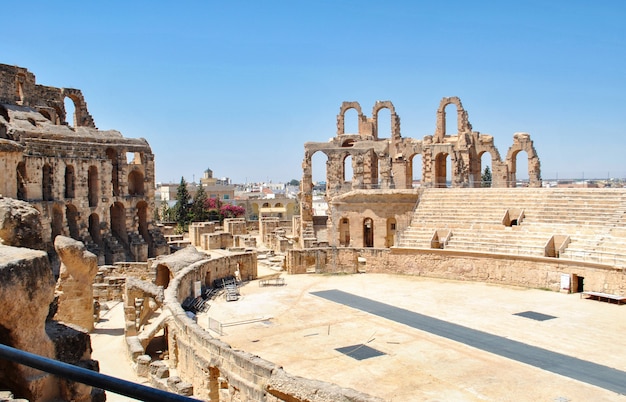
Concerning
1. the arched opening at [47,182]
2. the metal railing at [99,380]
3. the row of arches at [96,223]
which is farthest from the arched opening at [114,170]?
the metal railing at [99,380]

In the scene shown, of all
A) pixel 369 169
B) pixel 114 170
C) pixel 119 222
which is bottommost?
pixel 119 222

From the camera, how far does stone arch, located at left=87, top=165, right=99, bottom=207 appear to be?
31812mm

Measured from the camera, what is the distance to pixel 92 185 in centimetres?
3212

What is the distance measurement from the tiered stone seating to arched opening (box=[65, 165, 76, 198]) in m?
17.6

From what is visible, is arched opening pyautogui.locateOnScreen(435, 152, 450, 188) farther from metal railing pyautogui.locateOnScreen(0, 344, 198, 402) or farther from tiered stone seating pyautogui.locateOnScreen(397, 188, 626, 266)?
metal railing pyautogui.locateOnScreen(0, 344, 198, 402)

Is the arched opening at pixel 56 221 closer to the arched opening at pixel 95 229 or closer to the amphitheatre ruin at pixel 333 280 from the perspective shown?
the amphitheatre ruin at pixel 333 280

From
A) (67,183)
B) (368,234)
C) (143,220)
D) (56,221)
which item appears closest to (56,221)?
(56,221)

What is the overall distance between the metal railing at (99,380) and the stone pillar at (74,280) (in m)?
16.2

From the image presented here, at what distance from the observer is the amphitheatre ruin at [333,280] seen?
10336 mm

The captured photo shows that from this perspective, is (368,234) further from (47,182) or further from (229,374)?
(229,374)

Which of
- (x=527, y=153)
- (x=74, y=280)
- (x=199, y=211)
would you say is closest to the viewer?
(x=74, y=280)

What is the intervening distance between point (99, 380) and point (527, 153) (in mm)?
32462

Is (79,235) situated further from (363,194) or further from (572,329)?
(572,329)

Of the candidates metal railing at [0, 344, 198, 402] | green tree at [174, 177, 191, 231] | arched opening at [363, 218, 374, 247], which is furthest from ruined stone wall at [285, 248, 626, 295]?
green tree at [174, 177, 191, 231]
